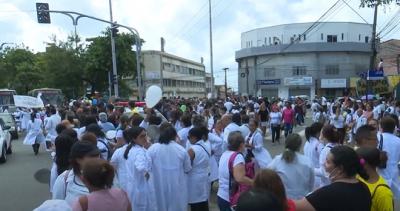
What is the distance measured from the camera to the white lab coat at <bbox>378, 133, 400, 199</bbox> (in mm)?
6496

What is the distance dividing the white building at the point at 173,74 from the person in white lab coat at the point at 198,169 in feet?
225

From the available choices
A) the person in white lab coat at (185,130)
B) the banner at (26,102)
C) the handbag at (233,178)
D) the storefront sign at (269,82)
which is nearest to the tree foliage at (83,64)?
the banner at (26,102)

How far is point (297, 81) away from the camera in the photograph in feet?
246

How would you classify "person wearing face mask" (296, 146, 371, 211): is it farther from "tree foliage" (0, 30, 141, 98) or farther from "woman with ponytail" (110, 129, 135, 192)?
"tree foliage" (0, 30, 141, 98)

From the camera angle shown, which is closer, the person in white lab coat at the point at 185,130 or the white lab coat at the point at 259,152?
the white lab coat at the point at 259,152

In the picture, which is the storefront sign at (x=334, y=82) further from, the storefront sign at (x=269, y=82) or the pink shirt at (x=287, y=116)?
the pink shirt at (x=287, y=116)

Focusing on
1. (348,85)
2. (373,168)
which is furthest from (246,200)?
(348,85)

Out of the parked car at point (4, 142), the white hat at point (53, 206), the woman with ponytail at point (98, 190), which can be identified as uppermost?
the white hat at point (53, 206)

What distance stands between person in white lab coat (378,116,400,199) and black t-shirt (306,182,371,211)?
291cm

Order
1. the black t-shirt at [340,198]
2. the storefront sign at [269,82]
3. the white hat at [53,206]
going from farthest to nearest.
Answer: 1. the storefront sign at [269,82]
2. the black t-shirt at [340,198]
3. the white hat at [53,206]

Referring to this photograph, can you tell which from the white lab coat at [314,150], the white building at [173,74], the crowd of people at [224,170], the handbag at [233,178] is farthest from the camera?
the white building at [173,74]

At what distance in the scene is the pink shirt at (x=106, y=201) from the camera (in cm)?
396

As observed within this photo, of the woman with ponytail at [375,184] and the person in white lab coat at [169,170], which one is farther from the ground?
the woman with ponytail at [375,184]

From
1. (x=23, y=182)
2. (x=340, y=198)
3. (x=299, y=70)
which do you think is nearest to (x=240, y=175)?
(x=340, y=198)
